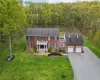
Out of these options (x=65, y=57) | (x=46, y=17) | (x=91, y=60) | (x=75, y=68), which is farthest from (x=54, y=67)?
(x=46, y=17)

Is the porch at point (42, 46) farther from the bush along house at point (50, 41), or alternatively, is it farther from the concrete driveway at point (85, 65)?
the concrete driveway at point (85, 65)

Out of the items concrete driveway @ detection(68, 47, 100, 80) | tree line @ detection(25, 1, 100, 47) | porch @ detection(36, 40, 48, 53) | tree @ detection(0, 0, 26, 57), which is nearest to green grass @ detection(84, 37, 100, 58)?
concrete driveway @ detection(68, 47, 100, 80)

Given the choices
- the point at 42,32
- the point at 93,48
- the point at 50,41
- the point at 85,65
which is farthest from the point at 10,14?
the point at 93,48

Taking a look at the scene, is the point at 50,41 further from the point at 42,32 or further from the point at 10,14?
the point at 10,14

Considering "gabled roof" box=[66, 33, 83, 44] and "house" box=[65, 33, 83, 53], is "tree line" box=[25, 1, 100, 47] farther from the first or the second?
"house" box=[65, 33, 83, 53]

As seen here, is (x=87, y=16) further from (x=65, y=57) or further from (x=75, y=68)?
(x=75, y=68)
